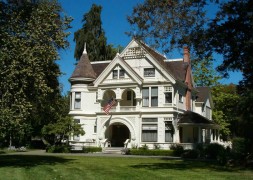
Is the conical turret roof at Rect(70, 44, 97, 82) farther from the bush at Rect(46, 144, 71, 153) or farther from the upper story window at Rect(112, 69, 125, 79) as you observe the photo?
the bush at Rect(46, 144, 71, 153)

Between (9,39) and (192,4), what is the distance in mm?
10713

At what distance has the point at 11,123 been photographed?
19.3m

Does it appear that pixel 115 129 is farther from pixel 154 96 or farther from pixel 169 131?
pixel 169 131

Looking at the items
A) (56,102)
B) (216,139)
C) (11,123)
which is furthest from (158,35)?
(216,139)

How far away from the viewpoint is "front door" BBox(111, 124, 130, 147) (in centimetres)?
4475

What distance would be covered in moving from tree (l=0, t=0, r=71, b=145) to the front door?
22099mm

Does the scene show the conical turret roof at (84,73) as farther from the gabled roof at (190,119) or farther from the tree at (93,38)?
the tree at (93,38)

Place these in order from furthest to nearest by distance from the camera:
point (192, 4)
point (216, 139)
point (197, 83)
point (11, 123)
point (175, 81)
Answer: point (197, 83), point (216, 139), point (175, 81), point (192, 4), point (11, 123)

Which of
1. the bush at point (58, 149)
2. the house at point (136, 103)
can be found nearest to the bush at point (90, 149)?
the house at point (136, 103)

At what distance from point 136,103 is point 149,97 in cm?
187

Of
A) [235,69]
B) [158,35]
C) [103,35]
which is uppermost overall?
[103,35]

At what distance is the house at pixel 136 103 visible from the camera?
1592 inches

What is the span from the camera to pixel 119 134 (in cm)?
4509

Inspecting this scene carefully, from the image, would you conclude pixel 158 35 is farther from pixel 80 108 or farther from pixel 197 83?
pixel 197 83
